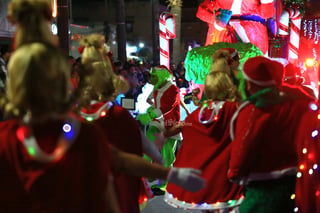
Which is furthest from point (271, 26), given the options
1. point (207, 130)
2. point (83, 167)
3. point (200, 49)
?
point (83, 167)

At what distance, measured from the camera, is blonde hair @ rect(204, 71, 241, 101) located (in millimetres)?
4355

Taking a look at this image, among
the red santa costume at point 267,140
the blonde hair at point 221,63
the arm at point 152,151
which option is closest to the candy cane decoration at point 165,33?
the blonde hair at point 221,63

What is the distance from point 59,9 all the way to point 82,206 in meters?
5.68

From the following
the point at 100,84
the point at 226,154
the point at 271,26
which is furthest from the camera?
the point at 271,26

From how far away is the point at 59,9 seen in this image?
7242 millimetres

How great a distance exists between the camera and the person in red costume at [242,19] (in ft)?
23.0

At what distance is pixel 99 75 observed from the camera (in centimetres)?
338

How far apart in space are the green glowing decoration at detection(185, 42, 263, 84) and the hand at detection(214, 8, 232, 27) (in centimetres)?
39

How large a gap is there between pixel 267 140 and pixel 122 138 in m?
0.99

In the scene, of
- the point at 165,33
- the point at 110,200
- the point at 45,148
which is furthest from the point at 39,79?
the point at 165,33

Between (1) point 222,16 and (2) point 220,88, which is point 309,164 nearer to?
(2) point 220,88

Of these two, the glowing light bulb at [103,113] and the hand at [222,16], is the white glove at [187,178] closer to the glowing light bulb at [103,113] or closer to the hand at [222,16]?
the glowing light bulb at [103,113]

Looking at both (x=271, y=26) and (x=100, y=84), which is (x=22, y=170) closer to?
(x=100, y=84)

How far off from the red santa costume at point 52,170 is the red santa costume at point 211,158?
2315 millimetres
